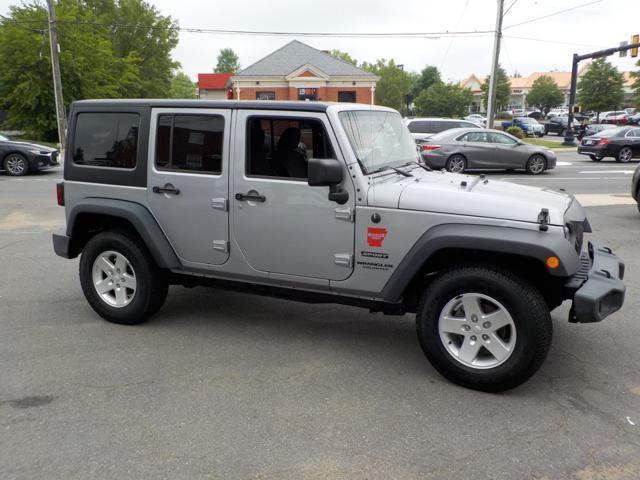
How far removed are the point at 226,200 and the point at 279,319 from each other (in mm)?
1298

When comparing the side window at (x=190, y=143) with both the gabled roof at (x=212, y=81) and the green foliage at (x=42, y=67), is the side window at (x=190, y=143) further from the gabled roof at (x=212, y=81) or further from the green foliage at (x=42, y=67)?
the gabled roof at (x=212, y=81)

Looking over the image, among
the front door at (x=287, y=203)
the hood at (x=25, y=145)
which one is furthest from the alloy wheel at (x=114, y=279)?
the hood at (x=25, y=145)

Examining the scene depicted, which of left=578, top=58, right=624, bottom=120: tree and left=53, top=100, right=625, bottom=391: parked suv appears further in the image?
left=578, top=58, right=624, bottom=120: tree

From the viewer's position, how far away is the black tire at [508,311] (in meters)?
3.43

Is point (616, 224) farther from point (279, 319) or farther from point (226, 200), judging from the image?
point (226, 200)

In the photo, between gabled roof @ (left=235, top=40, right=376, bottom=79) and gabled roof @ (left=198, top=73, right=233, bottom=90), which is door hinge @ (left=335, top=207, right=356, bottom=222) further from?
gabled roof @ (left=198, top=73, right=233, bottom=90)

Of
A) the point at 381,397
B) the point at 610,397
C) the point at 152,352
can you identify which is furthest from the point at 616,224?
the point at 152,352

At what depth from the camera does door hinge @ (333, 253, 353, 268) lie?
12.9 ft

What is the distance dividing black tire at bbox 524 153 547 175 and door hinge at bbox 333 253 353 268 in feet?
50.5

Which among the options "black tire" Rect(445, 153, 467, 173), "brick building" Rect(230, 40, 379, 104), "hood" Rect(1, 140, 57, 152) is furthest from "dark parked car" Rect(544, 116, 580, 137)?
"hood" Rect(1, 140, 57, 152)

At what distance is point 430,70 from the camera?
348 feet

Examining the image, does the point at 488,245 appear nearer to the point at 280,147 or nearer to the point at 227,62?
the point at 280,147

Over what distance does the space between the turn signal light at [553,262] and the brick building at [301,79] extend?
145 ft

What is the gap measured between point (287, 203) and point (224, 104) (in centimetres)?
90
